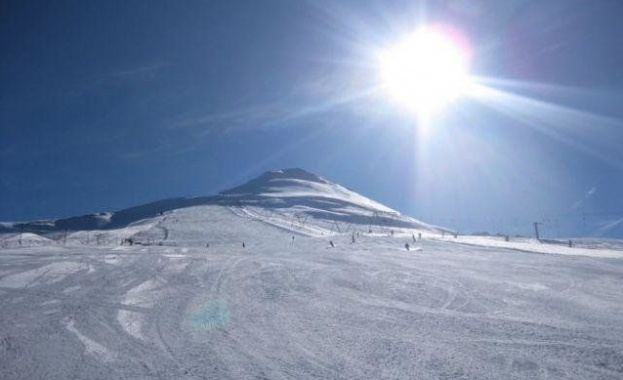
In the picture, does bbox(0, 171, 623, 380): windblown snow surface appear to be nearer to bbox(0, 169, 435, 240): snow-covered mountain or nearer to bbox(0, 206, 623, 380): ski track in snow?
bbox(0, 206, 623, 380): ski track in snow

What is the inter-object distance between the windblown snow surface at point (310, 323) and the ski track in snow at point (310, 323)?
45mm

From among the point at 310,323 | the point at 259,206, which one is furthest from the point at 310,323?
the point at 259,206

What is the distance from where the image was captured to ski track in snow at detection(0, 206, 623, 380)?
8578 mm

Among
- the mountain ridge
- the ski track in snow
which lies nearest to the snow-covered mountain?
the mountain ridge

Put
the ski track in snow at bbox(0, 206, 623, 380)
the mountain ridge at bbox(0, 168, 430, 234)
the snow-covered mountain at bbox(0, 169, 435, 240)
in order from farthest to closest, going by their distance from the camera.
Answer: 1. the mountain ridge at bbox(0, 168, 430, 234)
2. the snow-covered mountain at bbox(0, 169, 435, 240)
3. the ski track in snow at bbox(0, 206, 623, 380)

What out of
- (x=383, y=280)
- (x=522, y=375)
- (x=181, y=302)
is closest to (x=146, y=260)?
(x=181, y=302)

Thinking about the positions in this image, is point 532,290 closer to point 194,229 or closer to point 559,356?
point 559,356

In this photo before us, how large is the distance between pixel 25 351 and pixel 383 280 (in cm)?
1305

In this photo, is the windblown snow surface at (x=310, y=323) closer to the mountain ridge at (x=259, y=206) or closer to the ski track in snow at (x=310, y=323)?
the ski track in snow at (x=310, y=323)

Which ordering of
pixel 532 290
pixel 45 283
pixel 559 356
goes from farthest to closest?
pixel 45 283 → pixel 532 290 → pixel 559 356

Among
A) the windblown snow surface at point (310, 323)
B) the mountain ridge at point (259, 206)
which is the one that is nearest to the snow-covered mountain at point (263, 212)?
the mountain ridge at point (259, 206)

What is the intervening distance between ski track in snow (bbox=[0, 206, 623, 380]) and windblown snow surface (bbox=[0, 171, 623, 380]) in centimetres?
5

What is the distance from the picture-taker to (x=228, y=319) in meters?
12.4

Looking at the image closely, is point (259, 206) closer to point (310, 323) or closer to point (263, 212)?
point (263, 212)
